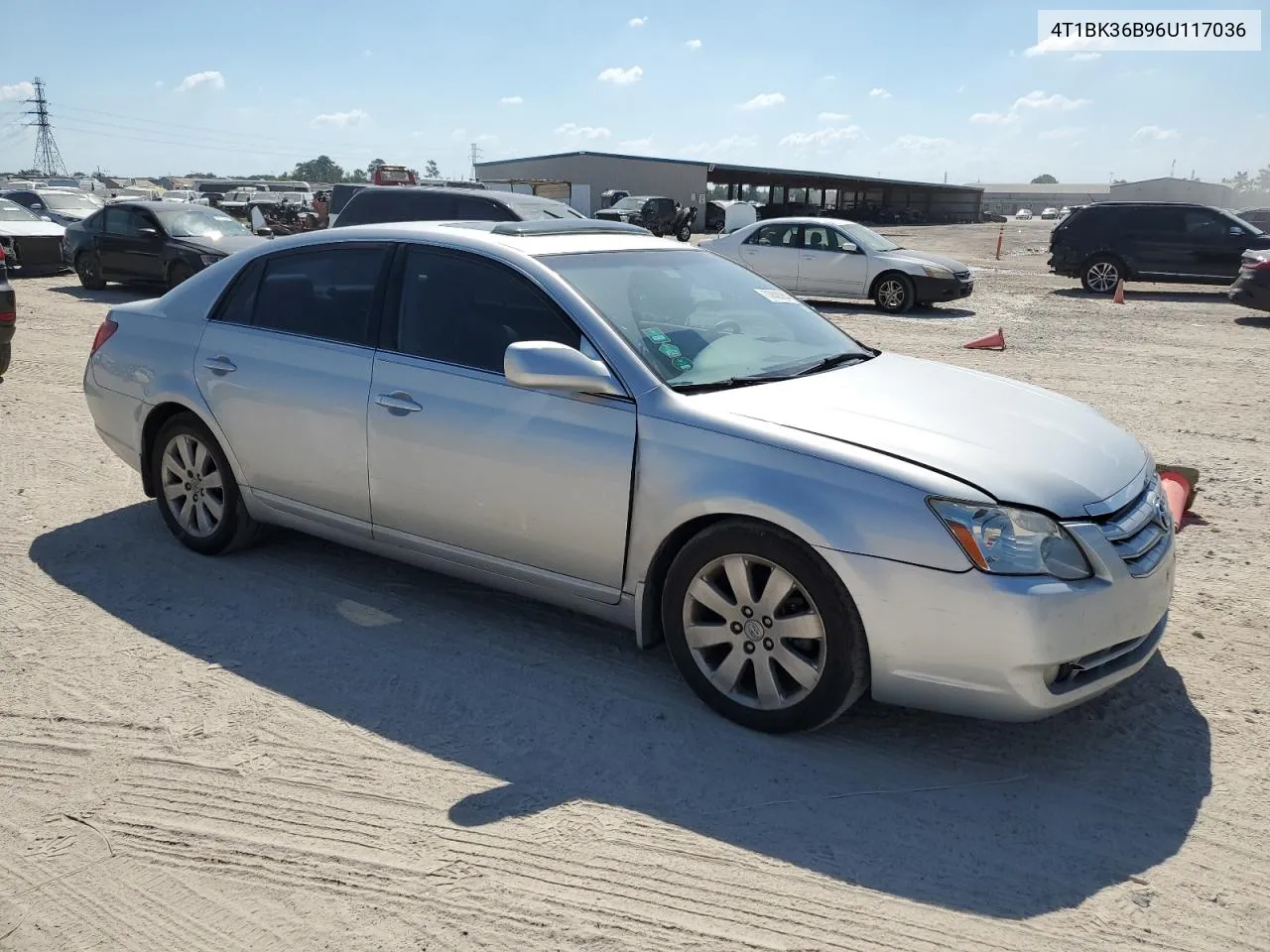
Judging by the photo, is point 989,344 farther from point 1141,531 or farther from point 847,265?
point 1141,531

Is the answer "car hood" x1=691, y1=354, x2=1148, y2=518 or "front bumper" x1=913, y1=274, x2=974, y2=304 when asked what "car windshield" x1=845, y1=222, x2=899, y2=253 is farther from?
"car hood" x1=691, y1=354, x2=1148, y2=518

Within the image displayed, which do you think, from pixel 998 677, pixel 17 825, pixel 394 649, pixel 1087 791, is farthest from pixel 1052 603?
pixel 17 825

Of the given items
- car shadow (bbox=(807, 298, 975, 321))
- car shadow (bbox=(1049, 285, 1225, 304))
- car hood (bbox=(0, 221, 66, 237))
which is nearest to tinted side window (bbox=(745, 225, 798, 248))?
car shadow (bbox=(807, 298, 975, 321))

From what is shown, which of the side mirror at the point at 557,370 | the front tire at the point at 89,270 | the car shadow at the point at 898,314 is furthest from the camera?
the front tire at the point at 89,270

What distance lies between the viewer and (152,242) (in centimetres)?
1641

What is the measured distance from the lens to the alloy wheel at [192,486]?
A: 5121 millimetres

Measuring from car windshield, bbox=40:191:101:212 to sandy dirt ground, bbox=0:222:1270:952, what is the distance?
26.8 meters

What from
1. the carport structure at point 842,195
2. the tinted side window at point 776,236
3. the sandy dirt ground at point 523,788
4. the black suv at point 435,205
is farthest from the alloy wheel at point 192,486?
the carport structure at point 842,195

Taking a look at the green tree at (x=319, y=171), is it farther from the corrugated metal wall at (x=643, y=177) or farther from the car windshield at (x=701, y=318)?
the car windshield at (x=701, y=318)

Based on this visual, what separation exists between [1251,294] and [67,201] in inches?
1106

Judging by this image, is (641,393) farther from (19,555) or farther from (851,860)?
(19,555)

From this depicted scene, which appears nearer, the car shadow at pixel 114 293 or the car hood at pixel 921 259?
the car shadow at pixel 114 293

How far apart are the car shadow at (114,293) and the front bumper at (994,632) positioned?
15.8 meters

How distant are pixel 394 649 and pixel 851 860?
208 centimetres
